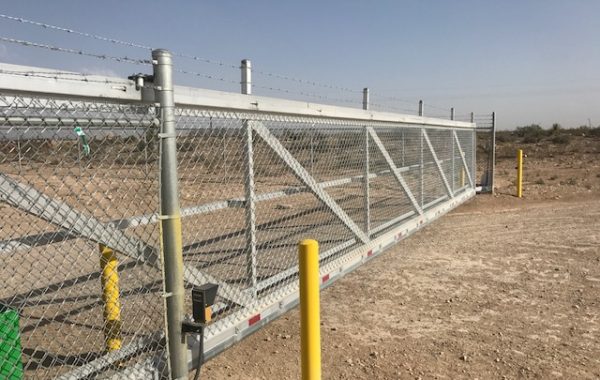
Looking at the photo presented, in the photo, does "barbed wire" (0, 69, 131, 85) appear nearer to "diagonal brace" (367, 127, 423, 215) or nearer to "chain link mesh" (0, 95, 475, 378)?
"chain link mesh" (0, 95, 475, 378)

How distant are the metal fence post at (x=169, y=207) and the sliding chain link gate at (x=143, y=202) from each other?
0.03 metres

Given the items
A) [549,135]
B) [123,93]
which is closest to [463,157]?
[123,93]

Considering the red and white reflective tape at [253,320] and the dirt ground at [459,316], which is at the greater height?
the red and white reflective tape at [253,320]

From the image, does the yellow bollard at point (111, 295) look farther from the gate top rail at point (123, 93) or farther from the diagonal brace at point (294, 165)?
the diagonal brace at point (294, 165)

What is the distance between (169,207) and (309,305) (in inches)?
40.1

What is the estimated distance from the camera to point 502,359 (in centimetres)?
424

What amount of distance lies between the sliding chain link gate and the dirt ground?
0.46 meters

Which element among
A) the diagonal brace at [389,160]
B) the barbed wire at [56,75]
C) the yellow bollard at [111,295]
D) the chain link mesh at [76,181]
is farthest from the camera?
the diagonal brace at [389,160]

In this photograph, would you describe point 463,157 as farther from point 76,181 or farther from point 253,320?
point 76,181

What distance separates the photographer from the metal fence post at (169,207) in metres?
2.86

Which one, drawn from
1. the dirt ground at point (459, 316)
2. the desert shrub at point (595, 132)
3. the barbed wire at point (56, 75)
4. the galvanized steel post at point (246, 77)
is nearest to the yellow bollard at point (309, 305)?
the dirt ground at point (459, 316)

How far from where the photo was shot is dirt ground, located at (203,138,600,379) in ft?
13.6

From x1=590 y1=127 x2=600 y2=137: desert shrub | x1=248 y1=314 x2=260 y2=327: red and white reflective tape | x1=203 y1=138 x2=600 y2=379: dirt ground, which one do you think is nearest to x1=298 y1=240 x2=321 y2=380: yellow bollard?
x1=248 y1=314 x2=260 y2=327: red and white reflective tape

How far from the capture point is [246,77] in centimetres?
425
